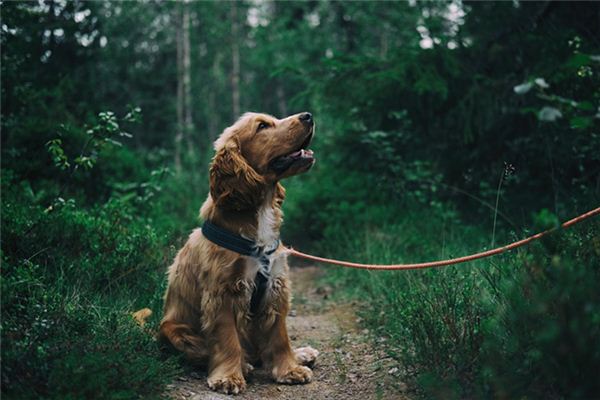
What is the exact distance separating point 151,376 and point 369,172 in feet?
18.2

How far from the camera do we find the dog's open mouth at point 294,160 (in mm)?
4051

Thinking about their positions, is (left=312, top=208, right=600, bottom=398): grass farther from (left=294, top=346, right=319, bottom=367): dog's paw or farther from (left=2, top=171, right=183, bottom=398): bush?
(left=2, top=171, right=183, bottom=398): bush

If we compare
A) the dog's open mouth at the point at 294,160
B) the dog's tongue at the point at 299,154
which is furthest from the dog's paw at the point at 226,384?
the dog's tongue at the point at 299,154

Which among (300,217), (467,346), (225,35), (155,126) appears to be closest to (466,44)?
(300,217)

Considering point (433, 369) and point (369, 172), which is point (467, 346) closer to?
point (433, 369)

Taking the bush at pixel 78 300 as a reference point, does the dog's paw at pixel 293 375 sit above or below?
below

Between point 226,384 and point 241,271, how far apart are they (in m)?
0.74

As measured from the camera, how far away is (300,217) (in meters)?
8.64

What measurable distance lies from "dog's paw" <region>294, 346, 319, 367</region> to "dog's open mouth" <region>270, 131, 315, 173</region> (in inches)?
54.0

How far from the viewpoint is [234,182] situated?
12.6 ft

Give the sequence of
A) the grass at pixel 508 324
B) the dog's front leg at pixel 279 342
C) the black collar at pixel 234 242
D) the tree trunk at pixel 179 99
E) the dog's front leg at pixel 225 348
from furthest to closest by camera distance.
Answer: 1. the tree trunk at pixel 179 99
2. the dog's front leg at pixel 279 342
3. the black collar at pixel 234 242
4. the dog's front leg at pixel 225 348
5. the grass at pixel 508 324

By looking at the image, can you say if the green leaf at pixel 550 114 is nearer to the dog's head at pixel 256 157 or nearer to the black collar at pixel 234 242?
the dog's head at pixel 256 157

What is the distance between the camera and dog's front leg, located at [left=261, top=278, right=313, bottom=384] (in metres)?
3.89

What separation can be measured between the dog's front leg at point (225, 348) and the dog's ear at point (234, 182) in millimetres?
660
